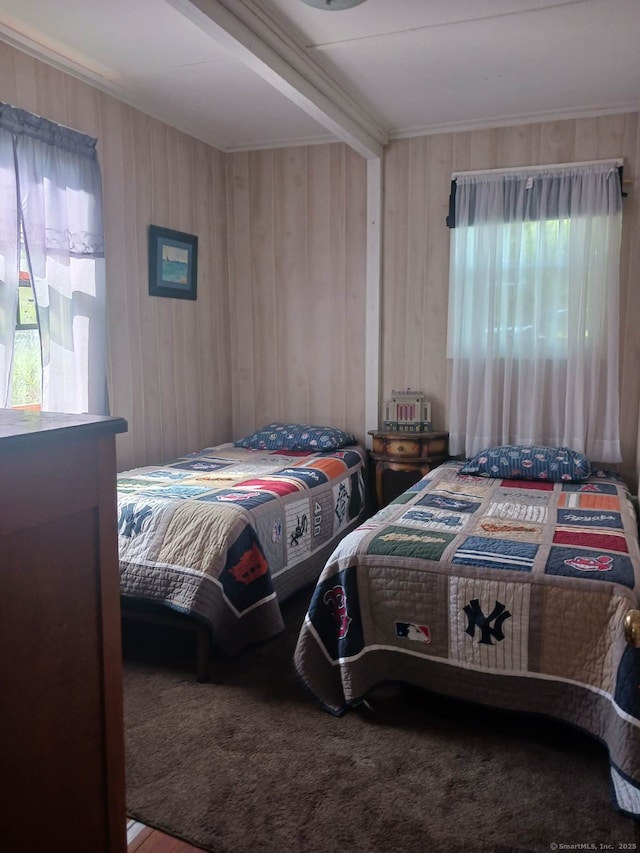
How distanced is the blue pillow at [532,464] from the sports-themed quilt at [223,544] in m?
0.90

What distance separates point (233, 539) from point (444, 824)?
117 centimetres

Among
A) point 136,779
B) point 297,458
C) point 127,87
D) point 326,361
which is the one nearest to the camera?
point 136,779

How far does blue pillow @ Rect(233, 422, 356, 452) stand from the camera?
3.93 m

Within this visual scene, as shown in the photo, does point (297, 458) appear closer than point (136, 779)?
No

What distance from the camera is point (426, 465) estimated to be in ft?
12.5

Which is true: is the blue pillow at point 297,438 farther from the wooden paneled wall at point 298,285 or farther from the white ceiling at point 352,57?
the white ceiling at point 352,57

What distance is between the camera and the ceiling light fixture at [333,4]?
7.59 ft

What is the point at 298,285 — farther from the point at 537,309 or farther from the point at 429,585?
the point at 429,585

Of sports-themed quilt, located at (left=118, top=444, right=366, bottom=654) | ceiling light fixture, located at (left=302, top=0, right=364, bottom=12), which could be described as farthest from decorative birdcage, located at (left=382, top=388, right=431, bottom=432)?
ceiling light fixture, located at (left=302, top=0, right=364, bottom=12)

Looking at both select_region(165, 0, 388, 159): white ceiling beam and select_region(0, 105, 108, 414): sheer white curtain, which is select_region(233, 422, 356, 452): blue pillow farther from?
select_region(165, 0, 388, 159): white ceiling beam

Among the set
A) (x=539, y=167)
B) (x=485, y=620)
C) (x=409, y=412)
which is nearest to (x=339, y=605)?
(x=485, y=620)

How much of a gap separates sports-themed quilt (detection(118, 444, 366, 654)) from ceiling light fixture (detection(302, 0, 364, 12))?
1.84 metres

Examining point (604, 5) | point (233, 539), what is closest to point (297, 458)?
point (233, 539)

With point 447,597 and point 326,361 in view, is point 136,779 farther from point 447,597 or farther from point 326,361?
point 326,361
